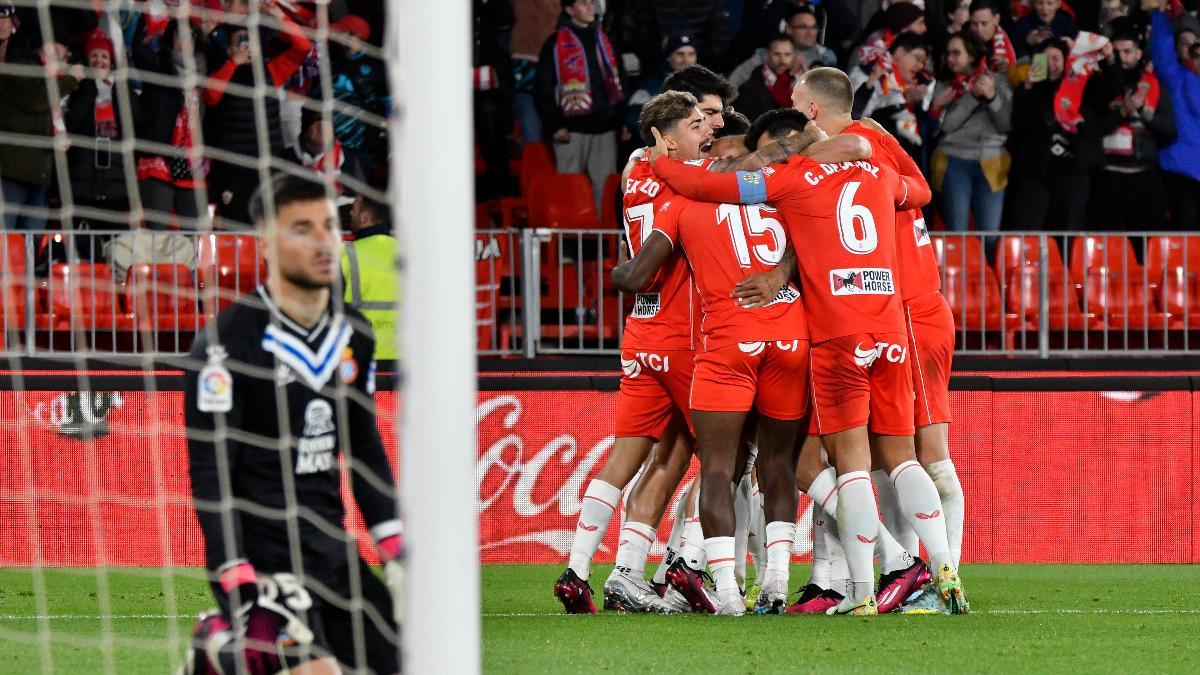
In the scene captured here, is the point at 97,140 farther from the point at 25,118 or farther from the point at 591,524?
the point at 591,524

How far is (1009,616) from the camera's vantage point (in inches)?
288

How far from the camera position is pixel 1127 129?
12180mm

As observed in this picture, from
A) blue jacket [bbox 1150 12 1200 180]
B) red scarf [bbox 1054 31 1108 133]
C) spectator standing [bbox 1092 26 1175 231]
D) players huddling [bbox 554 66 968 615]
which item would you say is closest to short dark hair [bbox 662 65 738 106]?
players huddling [bbox 554 66 968 615]

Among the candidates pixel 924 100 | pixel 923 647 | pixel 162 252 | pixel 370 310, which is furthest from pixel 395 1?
pixel 924 100

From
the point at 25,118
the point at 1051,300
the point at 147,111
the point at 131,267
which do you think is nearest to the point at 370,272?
the point at 131,267

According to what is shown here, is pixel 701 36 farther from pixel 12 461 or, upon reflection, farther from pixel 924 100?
pixel 12 461

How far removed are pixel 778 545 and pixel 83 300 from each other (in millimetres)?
4733

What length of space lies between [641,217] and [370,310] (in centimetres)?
123

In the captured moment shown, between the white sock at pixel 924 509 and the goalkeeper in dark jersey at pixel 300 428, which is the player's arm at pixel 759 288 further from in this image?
the goalkeeper in dark jersey at pixel 300 428

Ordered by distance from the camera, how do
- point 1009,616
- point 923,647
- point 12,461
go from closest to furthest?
point 923,647, point 1009,616, point 12,461

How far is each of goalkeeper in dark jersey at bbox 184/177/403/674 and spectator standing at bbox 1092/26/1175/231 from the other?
27.9 feet

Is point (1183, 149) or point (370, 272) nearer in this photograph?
point (370, 272)

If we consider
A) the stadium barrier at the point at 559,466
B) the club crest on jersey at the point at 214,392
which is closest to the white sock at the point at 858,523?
the stadium barrier at the point at 559,466

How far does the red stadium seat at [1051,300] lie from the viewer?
10.8 meters
